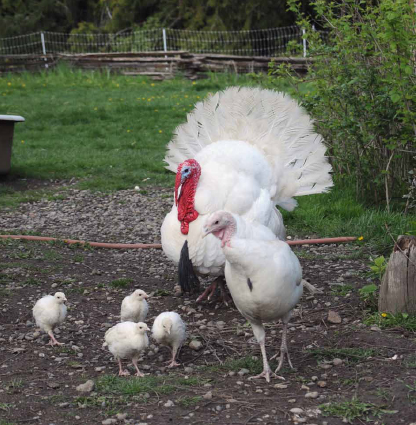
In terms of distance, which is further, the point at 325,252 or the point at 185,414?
the point at 325,252

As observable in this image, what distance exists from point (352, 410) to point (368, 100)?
4.09 m

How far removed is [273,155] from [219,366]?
8.68ft

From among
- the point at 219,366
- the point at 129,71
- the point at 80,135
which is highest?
the point at 129,71

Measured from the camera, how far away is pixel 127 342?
434 cm

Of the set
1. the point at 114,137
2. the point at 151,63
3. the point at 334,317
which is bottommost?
the point at 334,317

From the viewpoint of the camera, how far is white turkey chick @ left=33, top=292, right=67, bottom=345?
15.8ft

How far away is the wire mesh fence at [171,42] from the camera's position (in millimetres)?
20844

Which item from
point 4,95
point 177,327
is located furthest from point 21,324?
point 4,95

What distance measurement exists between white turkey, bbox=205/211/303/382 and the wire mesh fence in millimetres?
16732

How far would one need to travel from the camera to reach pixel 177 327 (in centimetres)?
456

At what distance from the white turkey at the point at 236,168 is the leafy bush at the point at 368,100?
2.44 feet

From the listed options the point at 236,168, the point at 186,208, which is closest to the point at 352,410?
the point at 186,208

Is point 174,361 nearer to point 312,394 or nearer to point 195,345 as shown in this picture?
point 195,345

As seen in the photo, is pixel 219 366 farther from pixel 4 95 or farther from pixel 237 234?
pixel 4 95
